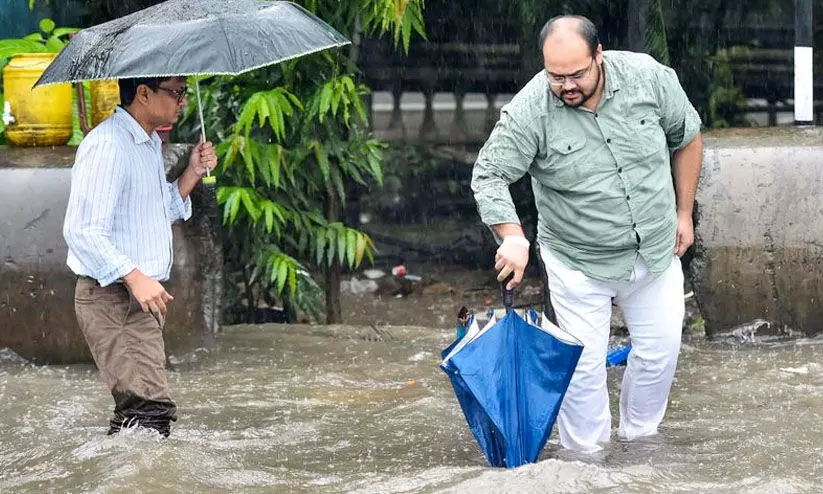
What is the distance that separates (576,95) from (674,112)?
0.47 metres

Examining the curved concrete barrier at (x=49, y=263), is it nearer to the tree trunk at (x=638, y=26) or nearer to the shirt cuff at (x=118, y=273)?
the shirt cuff at (x=118, y=273)

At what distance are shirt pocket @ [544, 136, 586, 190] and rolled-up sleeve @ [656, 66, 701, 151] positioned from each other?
0.36 metres

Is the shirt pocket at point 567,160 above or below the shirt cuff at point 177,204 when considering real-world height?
above

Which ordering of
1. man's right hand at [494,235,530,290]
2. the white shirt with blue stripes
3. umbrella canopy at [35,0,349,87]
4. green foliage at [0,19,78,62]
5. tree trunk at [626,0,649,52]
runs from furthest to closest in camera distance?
1. tree trunk at [626,0,649,52]
2. green foliage at [0,19,78,62]
3. umbrella canopy at [35,0,349,87]
4. the white shirt with blue stripes
5. man's right hand at [494,235,530,290]

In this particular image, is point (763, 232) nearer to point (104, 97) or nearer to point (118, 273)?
point (104, 97)

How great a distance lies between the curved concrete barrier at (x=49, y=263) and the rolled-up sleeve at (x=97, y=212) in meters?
2.08

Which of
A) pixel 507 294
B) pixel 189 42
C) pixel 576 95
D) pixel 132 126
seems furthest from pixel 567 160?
pixel 132 126

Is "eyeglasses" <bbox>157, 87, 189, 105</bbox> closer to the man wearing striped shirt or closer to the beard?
the man wearing striped shirt

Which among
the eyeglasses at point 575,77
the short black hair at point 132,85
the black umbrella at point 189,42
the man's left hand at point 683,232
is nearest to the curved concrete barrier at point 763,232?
the man's left hand at point 683,232

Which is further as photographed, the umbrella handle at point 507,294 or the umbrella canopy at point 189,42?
the umbrella canopy at point 189,42

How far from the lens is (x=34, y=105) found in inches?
291

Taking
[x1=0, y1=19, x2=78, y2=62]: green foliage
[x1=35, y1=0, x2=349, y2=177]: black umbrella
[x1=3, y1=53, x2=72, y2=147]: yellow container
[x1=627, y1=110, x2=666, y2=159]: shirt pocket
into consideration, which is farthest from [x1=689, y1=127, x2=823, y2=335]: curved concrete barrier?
[x1=0, y1=19, x2=78, y2=62]: green foliage

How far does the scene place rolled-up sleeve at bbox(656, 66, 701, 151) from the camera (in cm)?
495

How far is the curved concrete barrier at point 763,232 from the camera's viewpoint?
729 centimetres
